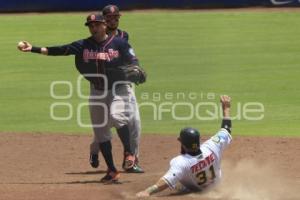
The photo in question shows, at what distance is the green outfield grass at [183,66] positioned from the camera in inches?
480

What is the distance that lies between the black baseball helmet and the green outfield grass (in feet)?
15.0

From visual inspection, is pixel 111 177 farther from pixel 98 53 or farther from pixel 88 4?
pixel 88 4

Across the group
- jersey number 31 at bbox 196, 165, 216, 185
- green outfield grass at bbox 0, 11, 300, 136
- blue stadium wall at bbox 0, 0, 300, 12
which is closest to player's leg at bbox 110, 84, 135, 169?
jersey number 31 at bbox 196, 165, 216, 185

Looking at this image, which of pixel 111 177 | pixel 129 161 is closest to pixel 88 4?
pixel 129 161

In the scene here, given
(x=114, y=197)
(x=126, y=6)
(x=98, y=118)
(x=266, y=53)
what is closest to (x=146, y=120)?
(x=98, y=118)

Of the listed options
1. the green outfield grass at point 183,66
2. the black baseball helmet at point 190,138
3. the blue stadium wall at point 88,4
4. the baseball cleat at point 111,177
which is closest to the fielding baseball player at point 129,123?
the baseball cleat at point 111,177

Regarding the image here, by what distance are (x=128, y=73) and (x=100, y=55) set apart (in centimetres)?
49

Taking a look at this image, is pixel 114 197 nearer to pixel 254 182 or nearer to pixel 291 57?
pixel 254 182

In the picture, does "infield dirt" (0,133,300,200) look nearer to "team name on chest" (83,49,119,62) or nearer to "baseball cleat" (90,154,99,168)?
"baseball cleat" (90,154,99,168)

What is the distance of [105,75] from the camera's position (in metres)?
7.81

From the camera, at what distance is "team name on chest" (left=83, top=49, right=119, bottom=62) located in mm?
7699

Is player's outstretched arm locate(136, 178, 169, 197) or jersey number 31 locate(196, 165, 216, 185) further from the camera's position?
jersey number 31 locate(196, 165, 216, 185)

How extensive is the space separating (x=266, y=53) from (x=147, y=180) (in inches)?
450

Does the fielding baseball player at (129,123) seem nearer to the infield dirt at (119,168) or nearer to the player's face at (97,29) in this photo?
the infield dirt at (119,168)
